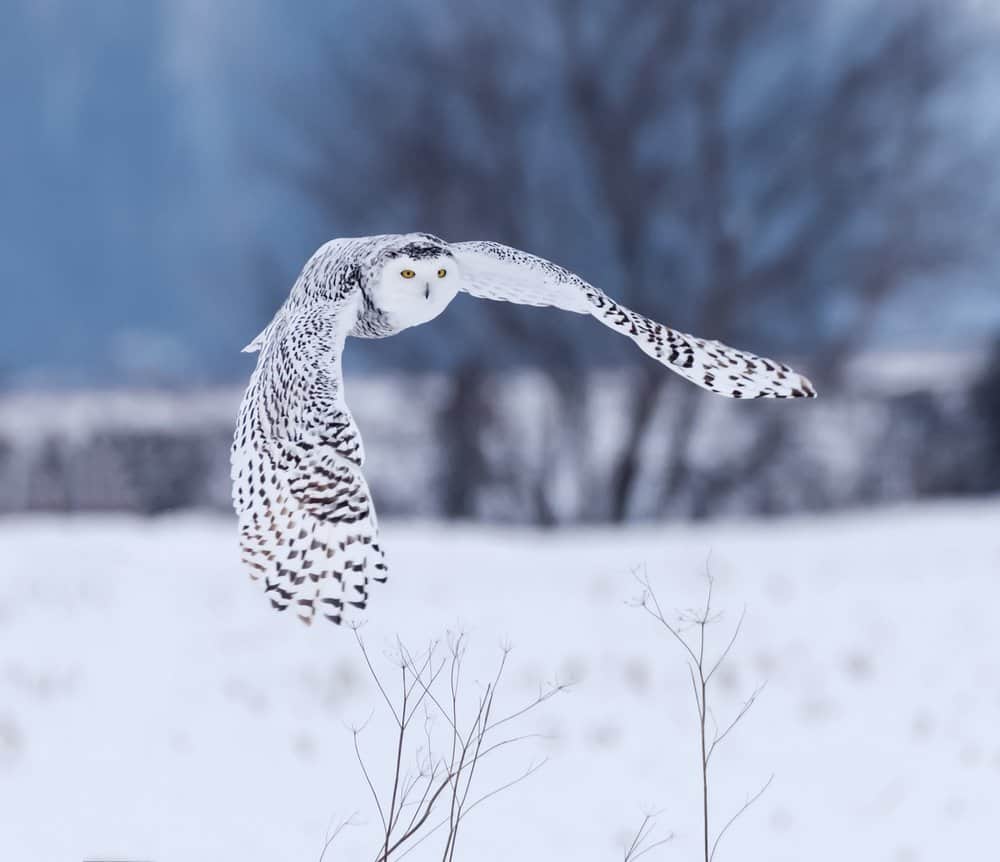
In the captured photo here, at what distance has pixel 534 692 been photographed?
23.7 ft

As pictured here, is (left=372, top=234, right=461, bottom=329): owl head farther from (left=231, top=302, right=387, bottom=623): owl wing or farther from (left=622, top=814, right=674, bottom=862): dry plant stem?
(left=622, top=814, right=674, bottom=862): dry plant stem

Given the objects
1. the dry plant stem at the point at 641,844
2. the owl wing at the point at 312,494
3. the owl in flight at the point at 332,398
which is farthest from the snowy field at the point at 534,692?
the owl wing at the point at 312,494

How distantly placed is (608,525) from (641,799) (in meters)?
10.1

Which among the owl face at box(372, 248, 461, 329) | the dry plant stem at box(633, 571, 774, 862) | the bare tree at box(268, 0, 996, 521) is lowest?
the dry plant stem at box(633, 571, 774, 862)

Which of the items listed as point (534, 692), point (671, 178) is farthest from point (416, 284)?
point (671, 178)

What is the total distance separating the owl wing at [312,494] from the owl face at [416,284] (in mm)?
94

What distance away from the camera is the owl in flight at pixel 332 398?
1840mm

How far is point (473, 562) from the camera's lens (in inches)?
454

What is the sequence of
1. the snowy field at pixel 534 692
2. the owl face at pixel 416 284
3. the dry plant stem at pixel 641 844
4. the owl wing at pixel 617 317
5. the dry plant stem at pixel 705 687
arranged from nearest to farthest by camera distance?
the owl face at pixel 416 284, the owl wing at pixel 617 317, the dry plant stem at pixel 705 687, the dry plant stem at pixel 641 844, the snowy field at pixel 534 692

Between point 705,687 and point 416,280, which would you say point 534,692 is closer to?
point 705,687

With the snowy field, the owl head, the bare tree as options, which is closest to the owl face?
the owl head

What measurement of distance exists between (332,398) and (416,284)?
0.22 metres

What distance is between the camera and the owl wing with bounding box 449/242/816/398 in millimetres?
2016

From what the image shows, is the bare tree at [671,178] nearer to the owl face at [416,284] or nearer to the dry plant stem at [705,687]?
the dry plant stem at [705,687]
